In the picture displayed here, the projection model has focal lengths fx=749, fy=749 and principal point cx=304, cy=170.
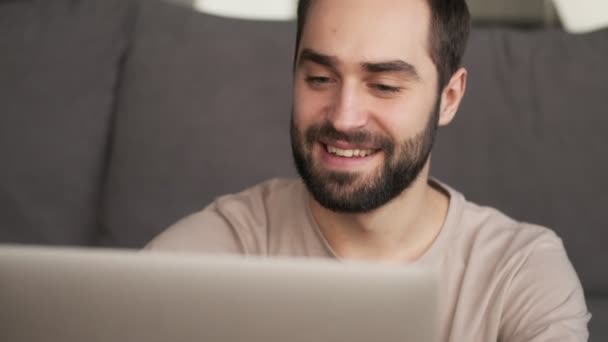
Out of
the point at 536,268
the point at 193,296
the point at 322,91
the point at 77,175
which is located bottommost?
the point at 77,175

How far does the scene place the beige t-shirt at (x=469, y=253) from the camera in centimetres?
Result: 111

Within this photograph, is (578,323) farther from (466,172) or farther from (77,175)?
(77,175)

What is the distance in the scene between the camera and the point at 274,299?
0.62 m

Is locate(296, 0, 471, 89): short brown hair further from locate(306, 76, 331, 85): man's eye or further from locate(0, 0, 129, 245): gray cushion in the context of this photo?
locate(0, 0, 129, 245): gray cushion

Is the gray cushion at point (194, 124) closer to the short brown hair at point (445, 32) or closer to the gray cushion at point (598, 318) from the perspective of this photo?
the short brown hair at point (445, 32)

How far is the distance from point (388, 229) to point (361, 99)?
0.25 metres

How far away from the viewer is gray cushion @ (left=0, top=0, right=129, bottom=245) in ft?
5.60

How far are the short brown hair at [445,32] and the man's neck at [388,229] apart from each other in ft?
Result: 0.62

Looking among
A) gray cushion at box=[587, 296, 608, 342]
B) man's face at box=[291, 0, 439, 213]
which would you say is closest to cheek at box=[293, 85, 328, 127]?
man's face at box=[291, 0, 439, 213]

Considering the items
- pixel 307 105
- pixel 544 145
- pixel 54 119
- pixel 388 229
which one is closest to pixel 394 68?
pixel 307 105

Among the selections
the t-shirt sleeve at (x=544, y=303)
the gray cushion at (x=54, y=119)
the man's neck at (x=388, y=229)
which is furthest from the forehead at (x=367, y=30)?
the gray cushion at (x=54, y=119)

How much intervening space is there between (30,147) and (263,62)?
0.57m

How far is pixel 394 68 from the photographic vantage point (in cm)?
115

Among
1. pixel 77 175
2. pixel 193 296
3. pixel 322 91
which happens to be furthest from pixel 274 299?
pixel 77 175
